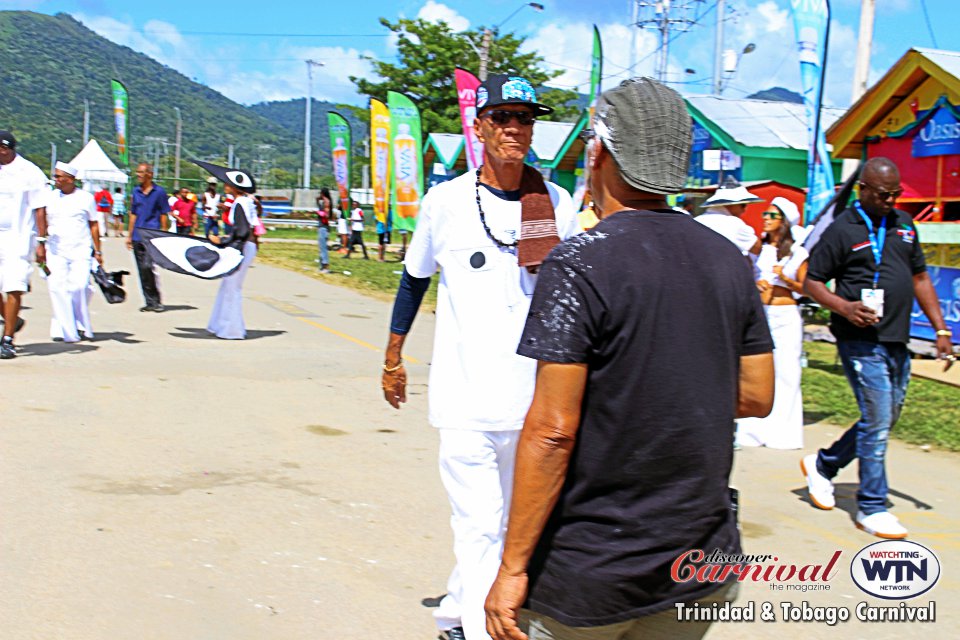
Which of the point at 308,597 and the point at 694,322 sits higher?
the point at 694,322

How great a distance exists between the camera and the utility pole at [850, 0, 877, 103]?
15.7 meters

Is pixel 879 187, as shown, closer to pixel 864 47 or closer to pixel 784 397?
pixel 784 397

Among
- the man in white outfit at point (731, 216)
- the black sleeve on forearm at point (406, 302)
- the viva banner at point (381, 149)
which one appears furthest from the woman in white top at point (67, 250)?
the viva banner at point (381, 149)

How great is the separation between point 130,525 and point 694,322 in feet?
12.3

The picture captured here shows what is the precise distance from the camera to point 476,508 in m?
3.48

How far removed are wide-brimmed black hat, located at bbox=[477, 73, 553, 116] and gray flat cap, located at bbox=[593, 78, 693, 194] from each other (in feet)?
4.52

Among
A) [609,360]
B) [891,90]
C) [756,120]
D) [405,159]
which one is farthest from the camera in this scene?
[405,159]

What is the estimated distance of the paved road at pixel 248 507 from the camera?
409cm

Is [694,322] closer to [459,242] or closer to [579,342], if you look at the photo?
[579,342]

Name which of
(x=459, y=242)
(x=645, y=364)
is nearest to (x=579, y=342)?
(x=645, y=364)

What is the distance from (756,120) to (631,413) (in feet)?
67.5

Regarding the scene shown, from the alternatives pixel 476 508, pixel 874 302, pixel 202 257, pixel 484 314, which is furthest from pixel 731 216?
pixel 202 257

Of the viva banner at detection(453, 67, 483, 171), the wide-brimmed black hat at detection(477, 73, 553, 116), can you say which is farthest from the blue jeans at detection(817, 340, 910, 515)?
the viva banner at detection(453, 67, 483, 171)

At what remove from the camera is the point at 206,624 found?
392 centimetres
